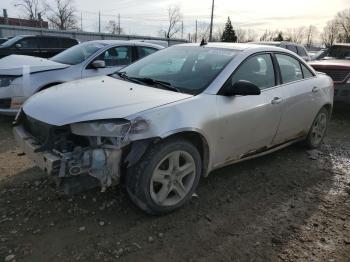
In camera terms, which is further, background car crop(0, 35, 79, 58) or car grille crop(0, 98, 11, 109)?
background car crop(0, 35, 79, 58)

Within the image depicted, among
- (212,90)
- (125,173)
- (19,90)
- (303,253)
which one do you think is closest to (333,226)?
(303,253)

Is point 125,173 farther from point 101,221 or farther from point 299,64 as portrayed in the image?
point 299,64

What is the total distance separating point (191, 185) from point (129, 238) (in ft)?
2.75

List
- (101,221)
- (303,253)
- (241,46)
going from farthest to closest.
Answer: (241,46), (101,221), (303,253)

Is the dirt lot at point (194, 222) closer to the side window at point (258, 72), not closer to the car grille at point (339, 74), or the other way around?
the side window at point (258, 72)

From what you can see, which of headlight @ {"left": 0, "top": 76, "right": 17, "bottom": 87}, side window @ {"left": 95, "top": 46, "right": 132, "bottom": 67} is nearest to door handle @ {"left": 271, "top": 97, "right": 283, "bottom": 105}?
side window @ {"left": 95, "top": 46, "right": 132, "bottom": 67}

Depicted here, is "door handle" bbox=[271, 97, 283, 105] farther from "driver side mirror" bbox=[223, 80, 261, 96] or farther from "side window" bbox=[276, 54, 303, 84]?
"driver side mirror" bbox=[223, 80, 261, 96]

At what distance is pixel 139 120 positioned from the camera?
315 cm

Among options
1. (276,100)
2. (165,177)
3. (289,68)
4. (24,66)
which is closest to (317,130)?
(289,68)

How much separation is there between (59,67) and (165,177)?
13.7ft

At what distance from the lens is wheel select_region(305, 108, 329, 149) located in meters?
5.53

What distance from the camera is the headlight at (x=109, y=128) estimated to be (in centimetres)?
309

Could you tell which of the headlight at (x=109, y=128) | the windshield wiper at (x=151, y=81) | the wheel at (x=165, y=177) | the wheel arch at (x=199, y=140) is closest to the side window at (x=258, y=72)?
the windshield wiper at (x=151, y=81)

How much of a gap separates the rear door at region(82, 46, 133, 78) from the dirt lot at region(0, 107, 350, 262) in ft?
9.04
